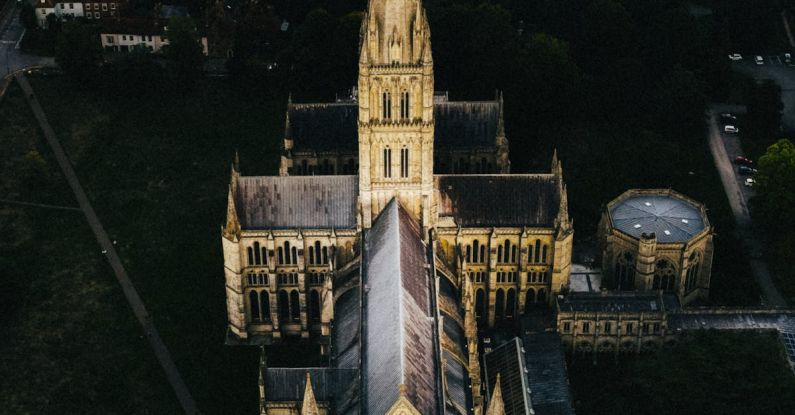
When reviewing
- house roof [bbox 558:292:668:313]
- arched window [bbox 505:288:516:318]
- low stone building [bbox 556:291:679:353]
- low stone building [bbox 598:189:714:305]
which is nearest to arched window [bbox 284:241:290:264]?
arched window [bbox 505:288:516:318]

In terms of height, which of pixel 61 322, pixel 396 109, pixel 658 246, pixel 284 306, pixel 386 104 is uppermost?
pixel 386 104

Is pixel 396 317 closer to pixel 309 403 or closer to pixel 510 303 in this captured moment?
pixel 309 403

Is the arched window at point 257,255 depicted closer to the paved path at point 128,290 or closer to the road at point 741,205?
the paved path at point 128,290

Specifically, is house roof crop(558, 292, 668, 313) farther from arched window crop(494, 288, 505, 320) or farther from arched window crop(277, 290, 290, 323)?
arched window crop(277, 290, 290, 323)

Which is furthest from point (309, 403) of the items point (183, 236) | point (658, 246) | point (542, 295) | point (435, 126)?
point (183, 236)

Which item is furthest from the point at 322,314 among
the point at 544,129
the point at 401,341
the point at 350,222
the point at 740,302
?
the point at 544,129

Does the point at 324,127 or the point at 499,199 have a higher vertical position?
the point at 324,127

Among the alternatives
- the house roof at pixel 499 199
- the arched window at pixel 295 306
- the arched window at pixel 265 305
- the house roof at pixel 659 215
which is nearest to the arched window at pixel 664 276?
the house roof at pixel 659 215
